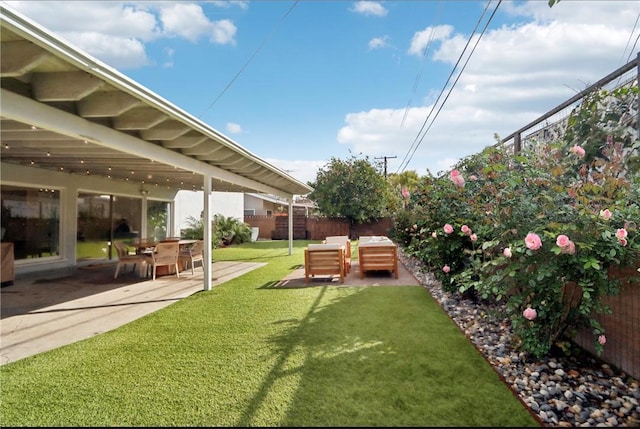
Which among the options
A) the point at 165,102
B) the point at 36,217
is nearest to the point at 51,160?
the point at 36,217

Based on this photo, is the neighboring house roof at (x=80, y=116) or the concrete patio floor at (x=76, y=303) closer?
the neighboring house roof at (x=80, y=116)

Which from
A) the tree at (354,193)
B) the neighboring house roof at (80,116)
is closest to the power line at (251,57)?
the neighboring house roof at (80,116)

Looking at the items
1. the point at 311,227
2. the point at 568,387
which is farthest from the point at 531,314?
the point at 311,227

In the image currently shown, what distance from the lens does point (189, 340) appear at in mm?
4184

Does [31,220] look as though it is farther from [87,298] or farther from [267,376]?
[267,376]

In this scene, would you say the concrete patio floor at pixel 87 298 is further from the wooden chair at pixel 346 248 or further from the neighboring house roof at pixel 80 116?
the neighboring house roof at pixel 80 116

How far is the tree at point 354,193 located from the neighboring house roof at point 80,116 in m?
12.6

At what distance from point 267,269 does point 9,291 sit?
5636 mm

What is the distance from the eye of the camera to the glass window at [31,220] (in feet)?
28.5

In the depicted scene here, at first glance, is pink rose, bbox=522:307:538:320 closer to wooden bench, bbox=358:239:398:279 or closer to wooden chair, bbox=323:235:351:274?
wooden bench, bbox=358:239:398:279

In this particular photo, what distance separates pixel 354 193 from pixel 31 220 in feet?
49.3

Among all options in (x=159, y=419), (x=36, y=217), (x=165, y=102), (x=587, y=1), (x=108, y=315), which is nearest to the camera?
(x=159, y=419)

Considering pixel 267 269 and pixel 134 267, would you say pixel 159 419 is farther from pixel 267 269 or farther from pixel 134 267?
pixel 134 267

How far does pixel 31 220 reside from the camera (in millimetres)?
9188
